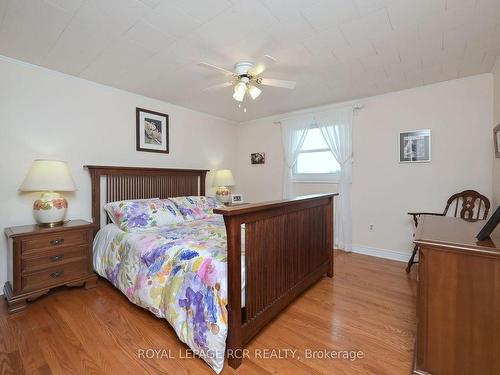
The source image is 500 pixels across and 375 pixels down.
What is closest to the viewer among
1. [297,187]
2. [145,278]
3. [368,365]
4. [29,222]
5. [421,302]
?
[421,302]

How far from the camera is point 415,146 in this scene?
3.00 metres

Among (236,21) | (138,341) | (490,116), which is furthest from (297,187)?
(138,341)

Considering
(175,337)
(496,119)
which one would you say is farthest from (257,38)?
(496,119)

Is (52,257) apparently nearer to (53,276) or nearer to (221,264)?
(53,276)

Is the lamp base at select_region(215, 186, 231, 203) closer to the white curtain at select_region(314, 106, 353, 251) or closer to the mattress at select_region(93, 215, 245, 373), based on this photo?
the mattress at select_region(93, 215, 245, 373)

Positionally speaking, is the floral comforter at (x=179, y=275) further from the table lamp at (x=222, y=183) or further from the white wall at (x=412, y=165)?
the white wall at (x=412, y=165)

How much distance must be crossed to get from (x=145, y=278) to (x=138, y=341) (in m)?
0.44

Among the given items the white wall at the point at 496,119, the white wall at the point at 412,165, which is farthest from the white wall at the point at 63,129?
the white wall at the point at 496,119

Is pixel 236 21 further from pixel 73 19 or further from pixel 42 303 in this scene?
pixel 42 303

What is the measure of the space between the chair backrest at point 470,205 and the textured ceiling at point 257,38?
52.3 inches

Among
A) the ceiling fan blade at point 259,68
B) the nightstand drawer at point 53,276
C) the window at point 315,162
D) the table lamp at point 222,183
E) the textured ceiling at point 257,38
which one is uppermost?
the textured ceiling at point 257,38

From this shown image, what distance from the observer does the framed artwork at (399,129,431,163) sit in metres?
2.94

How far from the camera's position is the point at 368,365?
1.42m

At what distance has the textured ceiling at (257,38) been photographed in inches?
61.9
